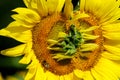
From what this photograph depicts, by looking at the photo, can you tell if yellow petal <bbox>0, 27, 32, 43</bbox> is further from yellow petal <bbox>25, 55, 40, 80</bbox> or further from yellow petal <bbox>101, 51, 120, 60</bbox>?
yellow petal <bbox>101, 51, 120, 60</bbox>

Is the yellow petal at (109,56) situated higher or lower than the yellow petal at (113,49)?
lower

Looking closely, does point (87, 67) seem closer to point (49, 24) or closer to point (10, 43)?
point (49, 24)

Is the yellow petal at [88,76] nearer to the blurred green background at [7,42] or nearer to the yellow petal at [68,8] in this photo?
the yellow petal at [68,8]

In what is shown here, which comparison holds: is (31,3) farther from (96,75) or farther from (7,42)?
(7,42)

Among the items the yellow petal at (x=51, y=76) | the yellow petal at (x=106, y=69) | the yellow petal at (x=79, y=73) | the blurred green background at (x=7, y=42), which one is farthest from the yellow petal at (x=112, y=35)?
the blurred green background at (x=7, y=42)

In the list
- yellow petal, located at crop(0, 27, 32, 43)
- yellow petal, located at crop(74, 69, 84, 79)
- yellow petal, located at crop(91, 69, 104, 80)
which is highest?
yellow petal, located at crop(0, 27, 32, 43)

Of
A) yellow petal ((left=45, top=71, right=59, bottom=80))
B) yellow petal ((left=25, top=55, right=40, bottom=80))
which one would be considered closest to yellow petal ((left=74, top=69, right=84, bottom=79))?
yellow petal ((left=45, top=71, right=59, bottom=80))
